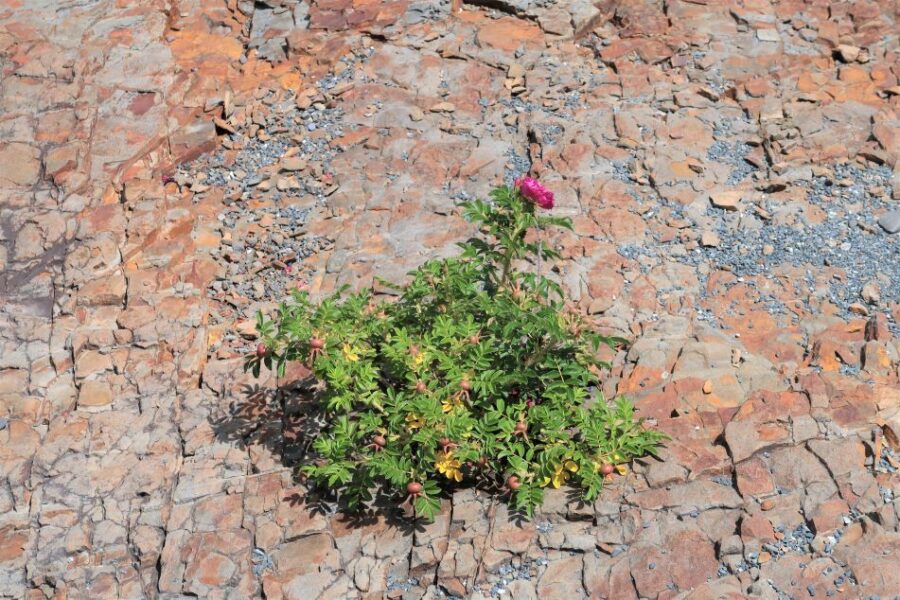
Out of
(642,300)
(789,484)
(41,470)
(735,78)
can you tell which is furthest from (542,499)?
(735,78)

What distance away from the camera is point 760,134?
657 cm

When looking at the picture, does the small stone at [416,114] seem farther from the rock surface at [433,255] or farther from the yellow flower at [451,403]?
the yellow flower at [451,403]

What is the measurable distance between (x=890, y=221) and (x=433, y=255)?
102 inches

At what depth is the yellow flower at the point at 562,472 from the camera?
4574 millimetres

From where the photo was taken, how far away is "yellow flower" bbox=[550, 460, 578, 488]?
4574mm

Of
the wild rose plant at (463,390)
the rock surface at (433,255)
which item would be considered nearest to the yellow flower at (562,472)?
the wild rose plant at (463,390)

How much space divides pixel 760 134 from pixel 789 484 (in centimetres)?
278

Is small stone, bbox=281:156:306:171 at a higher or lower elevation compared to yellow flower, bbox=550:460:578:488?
lower

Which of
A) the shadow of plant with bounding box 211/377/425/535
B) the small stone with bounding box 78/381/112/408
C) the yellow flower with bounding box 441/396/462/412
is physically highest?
the yellow flower with bounding box 441/396/462/412

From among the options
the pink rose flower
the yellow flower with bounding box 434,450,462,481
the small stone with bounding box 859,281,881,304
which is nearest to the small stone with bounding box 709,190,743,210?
the small stone with bounding box 859,281,881,304

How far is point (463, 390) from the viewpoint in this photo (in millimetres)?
4574

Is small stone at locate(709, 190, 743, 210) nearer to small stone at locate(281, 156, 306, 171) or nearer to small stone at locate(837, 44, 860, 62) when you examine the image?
small stone at locate(837, 44, 860, 62)

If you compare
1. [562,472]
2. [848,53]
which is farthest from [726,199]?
[562,472]

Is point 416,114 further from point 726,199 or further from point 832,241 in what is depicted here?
point 832,241
